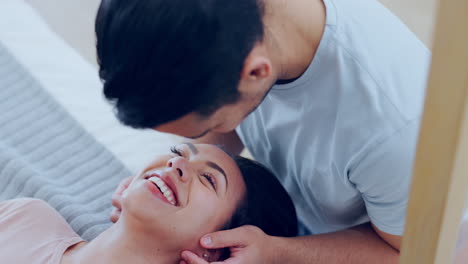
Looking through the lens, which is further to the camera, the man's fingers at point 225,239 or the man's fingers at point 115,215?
the man's fingers at point 115,215

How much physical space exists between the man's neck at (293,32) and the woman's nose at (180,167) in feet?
1.08

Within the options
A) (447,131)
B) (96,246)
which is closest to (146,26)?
(447,131)

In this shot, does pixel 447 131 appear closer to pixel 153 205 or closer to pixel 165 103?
pixel 165 103

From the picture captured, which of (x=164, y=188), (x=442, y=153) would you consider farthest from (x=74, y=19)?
(x=442, y=153)

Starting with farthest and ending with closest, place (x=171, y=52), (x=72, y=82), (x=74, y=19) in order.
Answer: (x=74, y=19) → (x=72, y=82) → (x=171, y=52)

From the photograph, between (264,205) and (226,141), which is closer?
(264,205)

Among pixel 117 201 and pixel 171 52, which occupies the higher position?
pixel 171 52

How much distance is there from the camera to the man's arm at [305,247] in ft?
3.75

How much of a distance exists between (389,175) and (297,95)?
0.21 m

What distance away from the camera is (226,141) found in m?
1.48

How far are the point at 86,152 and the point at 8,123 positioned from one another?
0.24m

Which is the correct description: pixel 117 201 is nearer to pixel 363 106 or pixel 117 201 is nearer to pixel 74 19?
pixel 363 106

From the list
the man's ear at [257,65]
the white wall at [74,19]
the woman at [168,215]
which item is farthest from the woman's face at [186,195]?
the white wall at [74,19]

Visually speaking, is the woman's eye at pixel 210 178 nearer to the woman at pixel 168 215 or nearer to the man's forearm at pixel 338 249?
the woman at pixel 168 215
